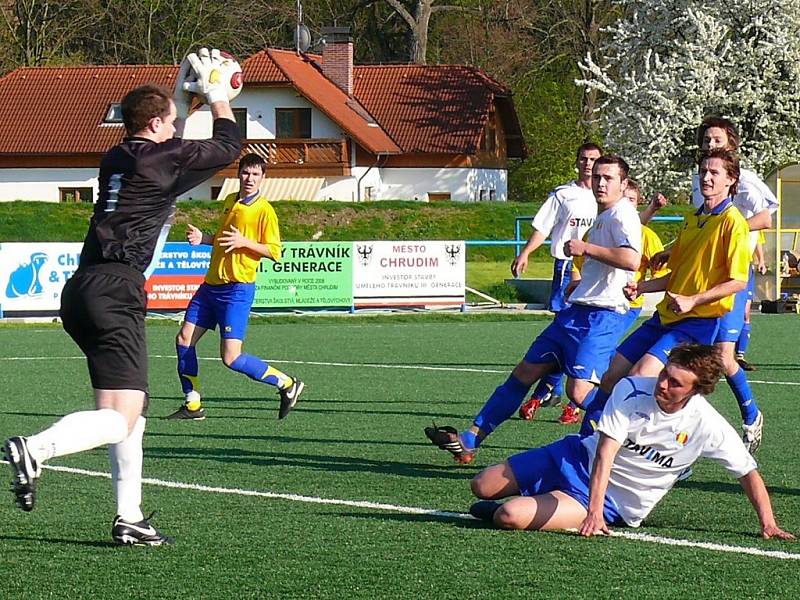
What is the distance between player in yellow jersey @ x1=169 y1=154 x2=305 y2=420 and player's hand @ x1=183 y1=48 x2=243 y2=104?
469 centimetres

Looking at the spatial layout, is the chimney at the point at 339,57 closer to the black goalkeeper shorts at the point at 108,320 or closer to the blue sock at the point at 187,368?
the blue sock at the point at 187,368

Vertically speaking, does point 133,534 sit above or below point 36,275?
below

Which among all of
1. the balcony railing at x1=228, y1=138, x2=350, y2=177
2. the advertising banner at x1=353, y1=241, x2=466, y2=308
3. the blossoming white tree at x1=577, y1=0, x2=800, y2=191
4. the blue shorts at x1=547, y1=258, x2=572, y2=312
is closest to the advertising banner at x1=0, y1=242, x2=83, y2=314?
the advertising banner at x1=353, y1=241, x2=466, y2=308

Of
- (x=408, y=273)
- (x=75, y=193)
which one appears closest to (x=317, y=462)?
(x=408, y=273)

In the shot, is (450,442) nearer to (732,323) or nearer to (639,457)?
(732,323)

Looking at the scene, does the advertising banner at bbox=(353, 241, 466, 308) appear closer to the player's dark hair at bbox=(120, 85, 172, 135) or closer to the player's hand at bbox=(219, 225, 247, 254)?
the player's hand at bbox=(219, 225, 247, 254)

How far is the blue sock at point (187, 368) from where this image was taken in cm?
1109

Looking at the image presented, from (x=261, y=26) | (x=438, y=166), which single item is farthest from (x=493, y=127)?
(x=261, y=26)

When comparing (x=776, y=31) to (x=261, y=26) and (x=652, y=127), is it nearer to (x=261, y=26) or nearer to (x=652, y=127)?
(x=652, y=127)

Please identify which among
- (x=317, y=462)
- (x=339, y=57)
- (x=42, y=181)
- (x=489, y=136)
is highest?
(x=339, y=57)

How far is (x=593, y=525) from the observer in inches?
246

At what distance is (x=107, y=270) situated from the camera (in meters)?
5.97

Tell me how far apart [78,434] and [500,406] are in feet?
10.5

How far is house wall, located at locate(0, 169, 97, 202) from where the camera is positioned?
5181 cm
